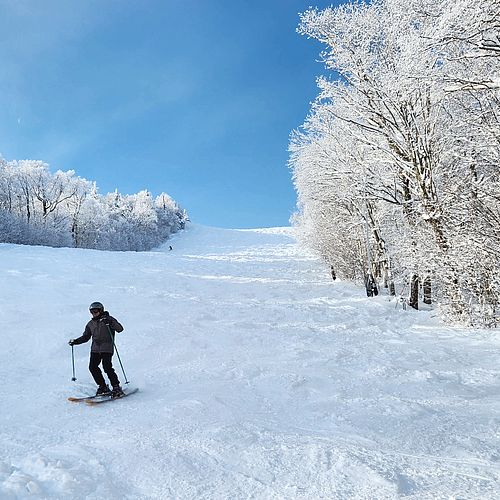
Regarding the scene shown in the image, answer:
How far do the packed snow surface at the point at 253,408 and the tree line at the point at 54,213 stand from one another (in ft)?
108

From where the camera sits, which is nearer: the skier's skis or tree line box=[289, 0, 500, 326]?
the skier's skis

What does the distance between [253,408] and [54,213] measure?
52.1m

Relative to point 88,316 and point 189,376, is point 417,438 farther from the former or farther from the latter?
point 88,316

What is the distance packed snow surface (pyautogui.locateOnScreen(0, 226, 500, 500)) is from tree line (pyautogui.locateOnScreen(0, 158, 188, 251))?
3282 cm

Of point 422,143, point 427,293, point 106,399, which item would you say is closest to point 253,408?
point 106,399

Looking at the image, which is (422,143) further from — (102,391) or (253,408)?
(102,391)

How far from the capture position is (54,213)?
49812mm

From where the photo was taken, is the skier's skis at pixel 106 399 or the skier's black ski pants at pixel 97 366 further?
the skier's black ski pants at pixel 97 366

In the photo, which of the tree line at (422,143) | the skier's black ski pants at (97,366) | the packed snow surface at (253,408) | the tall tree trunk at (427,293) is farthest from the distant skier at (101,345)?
the tall tree trunk at (427,293)

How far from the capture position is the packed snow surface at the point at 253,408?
359 centimetres

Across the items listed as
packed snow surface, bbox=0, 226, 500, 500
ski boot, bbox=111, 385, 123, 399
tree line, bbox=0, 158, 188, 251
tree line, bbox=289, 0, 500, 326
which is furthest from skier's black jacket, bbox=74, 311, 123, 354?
tree line, bbox=0, 158, 188, 251

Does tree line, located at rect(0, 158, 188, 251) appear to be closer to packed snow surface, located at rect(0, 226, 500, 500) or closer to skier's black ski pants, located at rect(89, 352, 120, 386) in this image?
packed snow surface, located at rect(0, 226, 500, 500)

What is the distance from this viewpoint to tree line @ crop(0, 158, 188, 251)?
138 ft

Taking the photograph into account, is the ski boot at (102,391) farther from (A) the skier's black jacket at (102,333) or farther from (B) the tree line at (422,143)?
(B) the tree line at (422,143)
